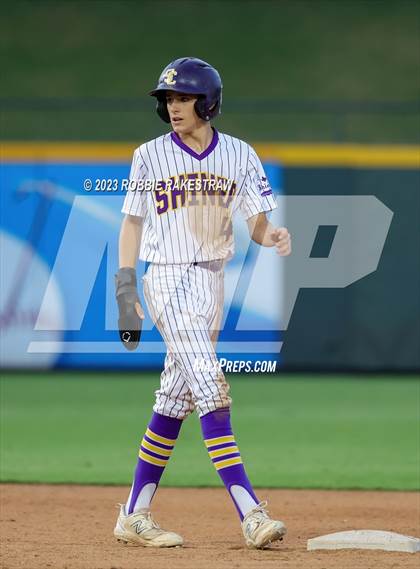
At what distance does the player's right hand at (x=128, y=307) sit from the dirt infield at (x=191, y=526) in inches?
34.7

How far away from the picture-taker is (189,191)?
480 centimetres

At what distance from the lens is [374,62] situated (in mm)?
19188

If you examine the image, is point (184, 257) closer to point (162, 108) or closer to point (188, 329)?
point (188, 329)

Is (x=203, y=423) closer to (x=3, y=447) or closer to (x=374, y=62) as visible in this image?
(x=3, y=447)

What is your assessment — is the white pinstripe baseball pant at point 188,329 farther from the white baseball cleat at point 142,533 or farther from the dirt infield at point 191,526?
the dirt infield at point 191,526

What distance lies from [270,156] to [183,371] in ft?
24.3

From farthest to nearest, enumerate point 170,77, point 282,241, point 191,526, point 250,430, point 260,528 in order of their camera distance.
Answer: point 250,430 < point 191,526 < point 282,241 < point 170,77 < point 260,528

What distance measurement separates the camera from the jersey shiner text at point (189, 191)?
480 cm

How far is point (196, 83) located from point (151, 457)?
5.20 feet

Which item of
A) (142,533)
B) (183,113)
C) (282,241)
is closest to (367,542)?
(142,533)

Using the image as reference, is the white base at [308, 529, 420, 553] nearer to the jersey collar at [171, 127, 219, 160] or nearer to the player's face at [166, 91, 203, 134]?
the jersey collar at [171, 127, 219, 160]

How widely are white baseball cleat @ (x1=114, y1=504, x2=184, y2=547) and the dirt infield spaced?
0.18 feet

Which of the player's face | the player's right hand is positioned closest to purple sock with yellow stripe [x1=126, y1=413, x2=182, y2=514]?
the player's right hand

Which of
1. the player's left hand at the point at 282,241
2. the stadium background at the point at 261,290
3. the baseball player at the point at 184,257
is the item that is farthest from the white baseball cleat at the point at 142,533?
the stadium background at the point at 261,290
